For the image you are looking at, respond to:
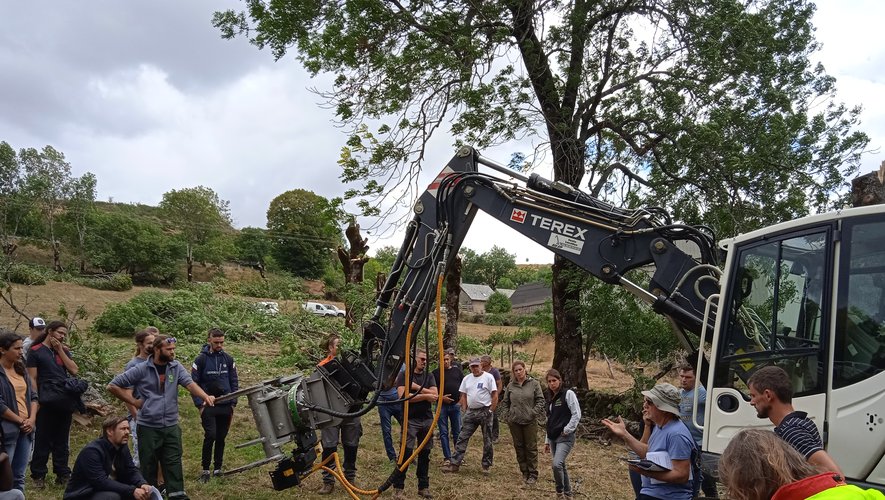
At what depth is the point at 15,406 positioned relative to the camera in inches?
219

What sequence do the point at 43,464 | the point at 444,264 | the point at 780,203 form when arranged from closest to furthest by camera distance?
the point at 444,264 < the point at 43,464 < the point at 780,203

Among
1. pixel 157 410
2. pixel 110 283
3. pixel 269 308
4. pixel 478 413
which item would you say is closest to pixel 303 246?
pixel 110 283

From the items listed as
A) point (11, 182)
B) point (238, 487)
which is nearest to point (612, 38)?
point (238, 487)

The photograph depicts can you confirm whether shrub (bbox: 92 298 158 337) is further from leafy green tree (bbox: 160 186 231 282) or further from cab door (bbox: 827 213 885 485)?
leafy green tree (bbox: 160 186 231 282)

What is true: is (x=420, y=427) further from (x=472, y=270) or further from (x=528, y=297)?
(x=472, y=270)

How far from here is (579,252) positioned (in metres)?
5.46

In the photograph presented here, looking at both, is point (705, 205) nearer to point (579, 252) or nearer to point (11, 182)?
point (579, 252)

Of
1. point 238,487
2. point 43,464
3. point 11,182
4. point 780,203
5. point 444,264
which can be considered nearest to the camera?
point 444,264

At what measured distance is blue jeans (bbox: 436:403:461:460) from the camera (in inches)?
361

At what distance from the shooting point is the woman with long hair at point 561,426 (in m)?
7.63

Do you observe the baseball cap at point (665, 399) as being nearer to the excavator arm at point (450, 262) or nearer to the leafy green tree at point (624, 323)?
the excavator arm at point (450, 262)

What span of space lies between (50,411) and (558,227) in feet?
18.8

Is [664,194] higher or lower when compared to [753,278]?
higher

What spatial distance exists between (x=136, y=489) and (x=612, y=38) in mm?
11481
